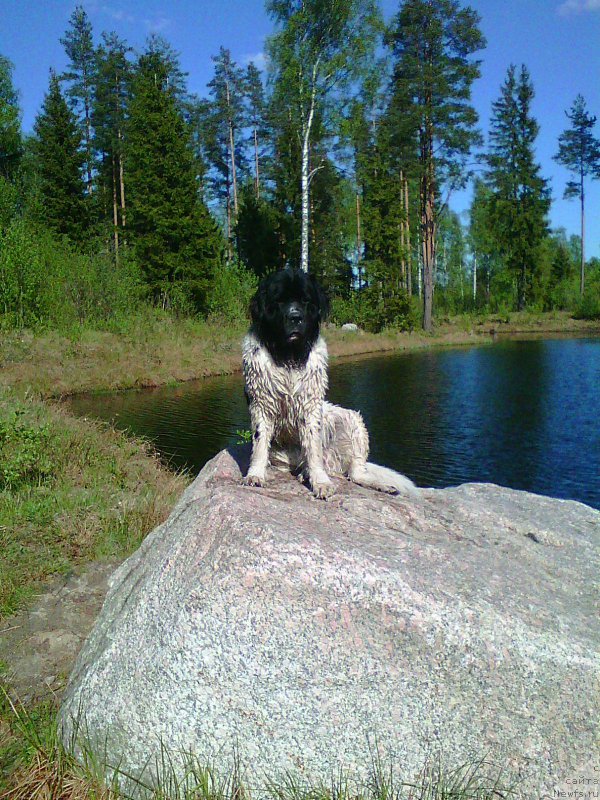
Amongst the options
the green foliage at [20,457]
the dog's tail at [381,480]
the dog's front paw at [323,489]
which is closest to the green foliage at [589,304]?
the green foliage at [20,457]

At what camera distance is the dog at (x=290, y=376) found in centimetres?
493

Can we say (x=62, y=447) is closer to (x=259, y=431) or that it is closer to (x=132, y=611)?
(x=259, y=431)

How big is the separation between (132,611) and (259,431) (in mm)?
1932

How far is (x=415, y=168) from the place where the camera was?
1603 inches

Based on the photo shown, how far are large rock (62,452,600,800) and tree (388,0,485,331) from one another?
4018cm

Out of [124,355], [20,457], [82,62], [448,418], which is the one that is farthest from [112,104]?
[20,457]

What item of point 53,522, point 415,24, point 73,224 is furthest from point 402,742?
point 415,24

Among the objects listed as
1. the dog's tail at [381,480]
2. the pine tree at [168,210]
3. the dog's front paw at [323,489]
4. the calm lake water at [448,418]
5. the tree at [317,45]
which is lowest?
the calm lake water at [448,418]

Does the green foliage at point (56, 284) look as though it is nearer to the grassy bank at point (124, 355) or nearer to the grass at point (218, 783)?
the grassy bank at point (124, 355)

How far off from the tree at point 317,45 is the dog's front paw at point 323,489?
26.9 meters

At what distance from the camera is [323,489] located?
465 centimetres

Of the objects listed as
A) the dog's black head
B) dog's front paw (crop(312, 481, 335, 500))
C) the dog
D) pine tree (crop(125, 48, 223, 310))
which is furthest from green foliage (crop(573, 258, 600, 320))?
dog's front paw (crop(312, 481, 335, 500))

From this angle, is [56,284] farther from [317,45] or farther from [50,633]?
[50,633]

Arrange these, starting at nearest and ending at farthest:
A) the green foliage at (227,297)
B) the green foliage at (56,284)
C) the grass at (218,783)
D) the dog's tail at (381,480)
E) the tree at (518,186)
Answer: the grass at (218,783), the dog's tail at (381,480), the green foliage at (56,284), the green foliage at (227,297), the tree at (518,186)
